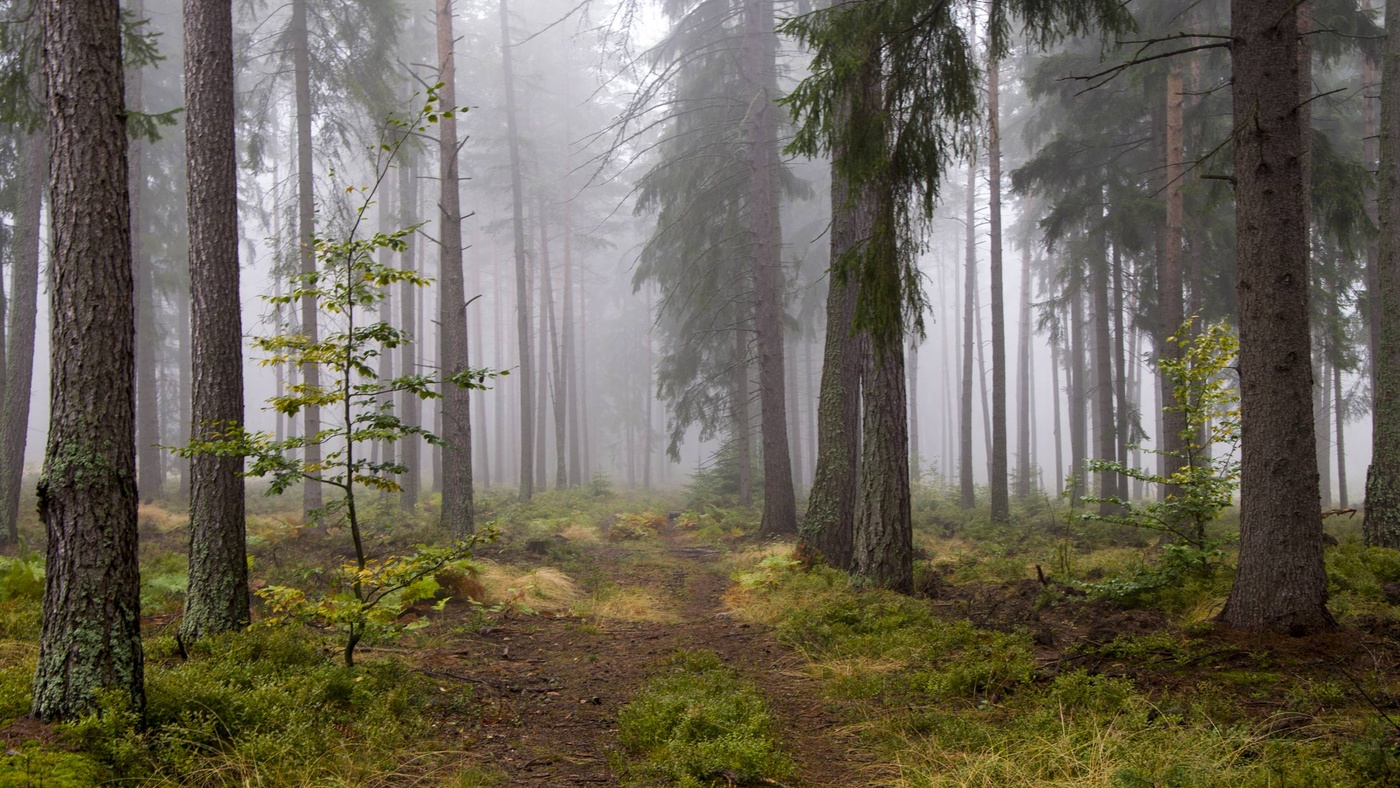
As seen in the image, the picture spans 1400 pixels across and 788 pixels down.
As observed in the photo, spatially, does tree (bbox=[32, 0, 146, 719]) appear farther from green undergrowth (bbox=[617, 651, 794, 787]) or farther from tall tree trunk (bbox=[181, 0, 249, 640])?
green undergrowth (bbox=[617, 651, 794, 787])

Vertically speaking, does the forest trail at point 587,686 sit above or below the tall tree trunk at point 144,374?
below

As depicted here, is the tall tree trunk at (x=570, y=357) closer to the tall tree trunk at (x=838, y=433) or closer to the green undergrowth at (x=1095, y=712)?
the tall tree trunk at (x=838, y=433)

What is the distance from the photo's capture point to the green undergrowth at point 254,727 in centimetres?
355

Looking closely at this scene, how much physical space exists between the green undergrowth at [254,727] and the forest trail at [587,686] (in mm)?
409

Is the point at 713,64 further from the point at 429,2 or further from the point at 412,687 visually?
the point at 412,687

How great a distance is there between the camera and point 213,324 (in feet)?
20.2

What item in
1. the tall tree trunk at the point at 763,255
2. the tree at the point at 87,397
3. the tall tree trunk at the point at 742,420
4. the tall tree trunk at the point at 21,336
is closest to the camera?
the tree at the point at 87,397

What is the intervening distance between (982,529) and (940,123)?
10.2 meters

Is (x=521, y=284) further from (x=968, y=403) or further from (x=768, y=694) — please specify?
(x=768, y=694)

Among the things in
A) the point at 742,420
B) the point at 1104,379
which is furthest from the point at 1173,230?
the point at 742,420

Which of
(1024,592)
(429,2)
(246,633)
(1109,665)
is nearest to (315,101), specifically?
(429,2)

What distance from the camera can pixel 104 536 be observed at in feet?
12.6

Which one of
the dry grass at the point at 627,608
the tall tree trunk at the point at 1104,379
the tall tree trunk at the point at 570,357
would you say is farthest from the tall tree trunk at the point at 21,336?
the tall tree trunk at the point at 1104,379

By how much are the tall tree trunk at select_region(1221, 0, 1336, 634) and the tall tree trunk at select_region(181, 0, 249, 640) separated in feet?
24.8
